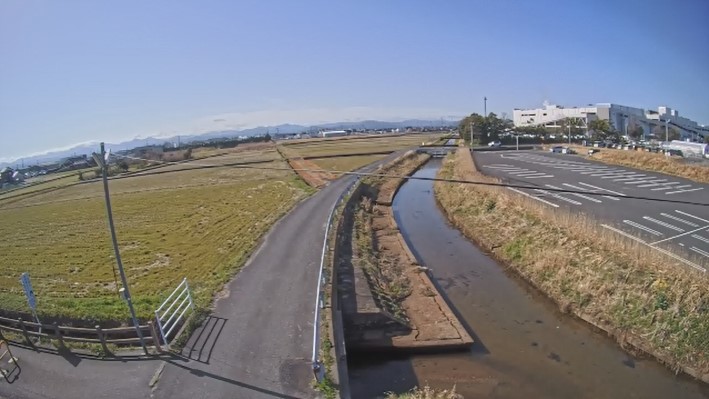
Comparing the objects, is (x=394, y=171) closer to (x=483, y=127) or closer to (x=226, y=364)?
(x=483, y=127)

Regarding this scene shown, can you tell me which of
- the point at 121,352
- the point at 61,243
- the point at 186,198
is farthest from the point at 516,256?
the point at 186,198

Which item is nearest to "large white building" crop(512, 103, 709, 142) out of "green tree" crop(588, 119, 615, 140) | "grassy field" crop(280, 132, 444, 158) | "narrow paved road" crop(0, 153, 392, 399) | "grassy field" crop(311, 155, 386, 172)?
"green tree" crop(588, 119, 615, 140)

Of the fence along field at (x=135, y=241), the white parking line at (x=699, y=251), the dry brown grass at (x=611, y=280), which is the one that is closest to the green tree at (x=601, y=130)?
the fence along field at (x=135, y=241)

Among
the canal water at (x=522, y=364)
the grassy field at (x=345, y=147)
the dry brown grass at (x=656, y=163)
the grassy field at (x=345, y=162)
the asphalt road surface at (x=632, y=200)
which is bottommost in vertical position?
the canal water at (x=522, y=364)

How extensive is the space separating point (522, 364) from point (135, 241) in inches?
696

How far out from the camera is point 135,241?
2097cm

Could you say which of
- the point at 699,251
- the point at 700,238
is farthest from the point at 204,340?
the point at 700,238

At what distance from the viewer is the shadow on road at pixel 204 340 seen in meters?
9.23

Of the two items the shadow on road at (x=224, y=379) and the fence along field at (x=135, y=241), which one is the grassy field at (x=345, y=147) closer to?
the fence along field at (x=135, y=241)

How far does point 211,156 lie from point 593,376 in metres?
64.3

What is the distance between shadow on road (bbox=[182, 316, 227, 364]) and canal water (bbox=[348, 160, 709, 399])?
3.22m

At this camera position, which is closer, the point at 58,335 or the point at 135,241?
the point at 58,335

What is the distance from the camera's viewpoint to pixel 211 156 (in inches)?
2660

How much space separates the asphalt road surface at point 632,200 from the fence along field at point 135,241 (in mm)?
11703
